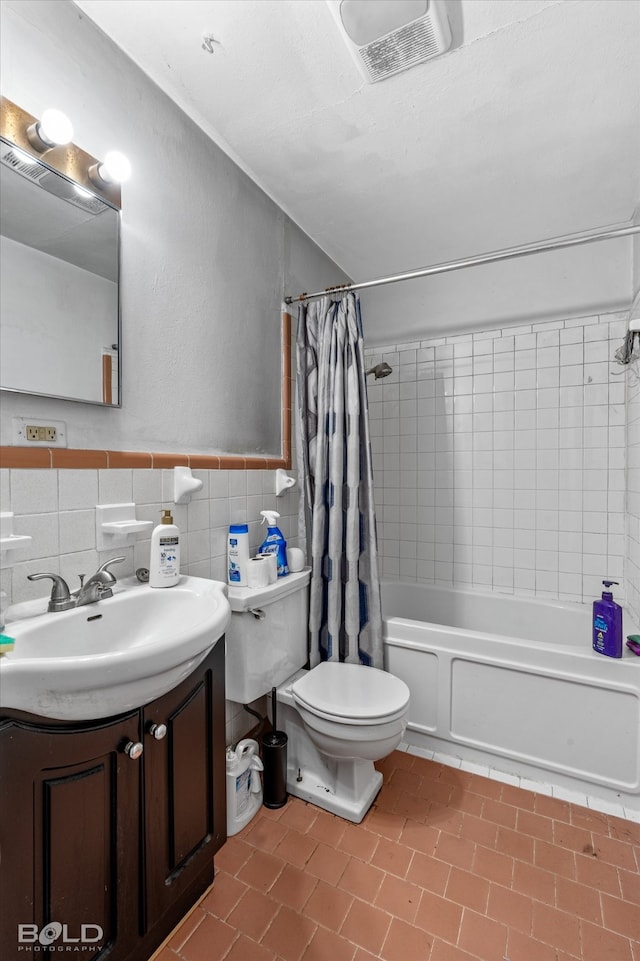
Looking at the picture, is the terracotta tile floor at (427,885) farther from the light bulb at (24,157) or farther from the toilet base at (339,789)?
the light bulb at (24,157)

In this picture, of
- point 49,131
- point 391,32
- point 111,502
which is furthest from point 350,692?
point 391,32

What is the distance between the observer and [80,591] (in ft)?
3.50

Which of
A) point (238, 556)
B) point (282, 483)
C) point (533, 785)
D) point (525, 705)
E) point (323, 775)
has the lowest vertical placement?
point (533, 785)

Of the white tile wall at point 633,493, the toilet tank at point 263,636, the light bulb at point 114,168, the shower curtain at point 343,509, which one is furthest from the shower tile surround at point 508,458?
the light bulb at point 114,168

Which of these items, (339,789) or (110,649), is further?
(339,789)

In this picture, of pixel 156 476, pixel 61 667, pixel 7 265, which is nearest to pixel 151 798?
pixel 61 667

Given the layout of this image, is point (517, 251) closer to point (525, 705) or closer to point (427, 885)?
point (525, 705)

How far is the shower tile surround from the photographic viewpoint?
229 centimetres

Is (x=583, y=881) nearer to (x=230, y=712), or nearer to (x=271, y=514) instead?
(x=230, y=712)

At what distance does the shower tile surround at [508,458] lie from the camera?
7.50ft

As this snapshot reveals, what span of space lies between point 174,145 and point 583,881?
2.66m

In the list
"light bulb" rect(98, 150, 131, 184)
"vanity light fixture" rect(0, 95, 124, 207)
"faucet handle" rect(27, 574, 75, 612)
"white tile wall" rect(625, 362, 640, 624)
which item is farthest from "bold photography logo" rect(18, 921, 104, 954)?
"white tile wall" rect(625, 362, 640, 624)

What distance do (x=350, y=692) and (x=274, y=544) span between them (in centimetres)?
61

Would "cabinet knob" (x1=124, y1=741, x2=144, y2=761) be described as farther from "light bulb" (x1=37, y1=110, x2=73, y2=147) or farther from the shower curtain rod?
the shower curtain rod
